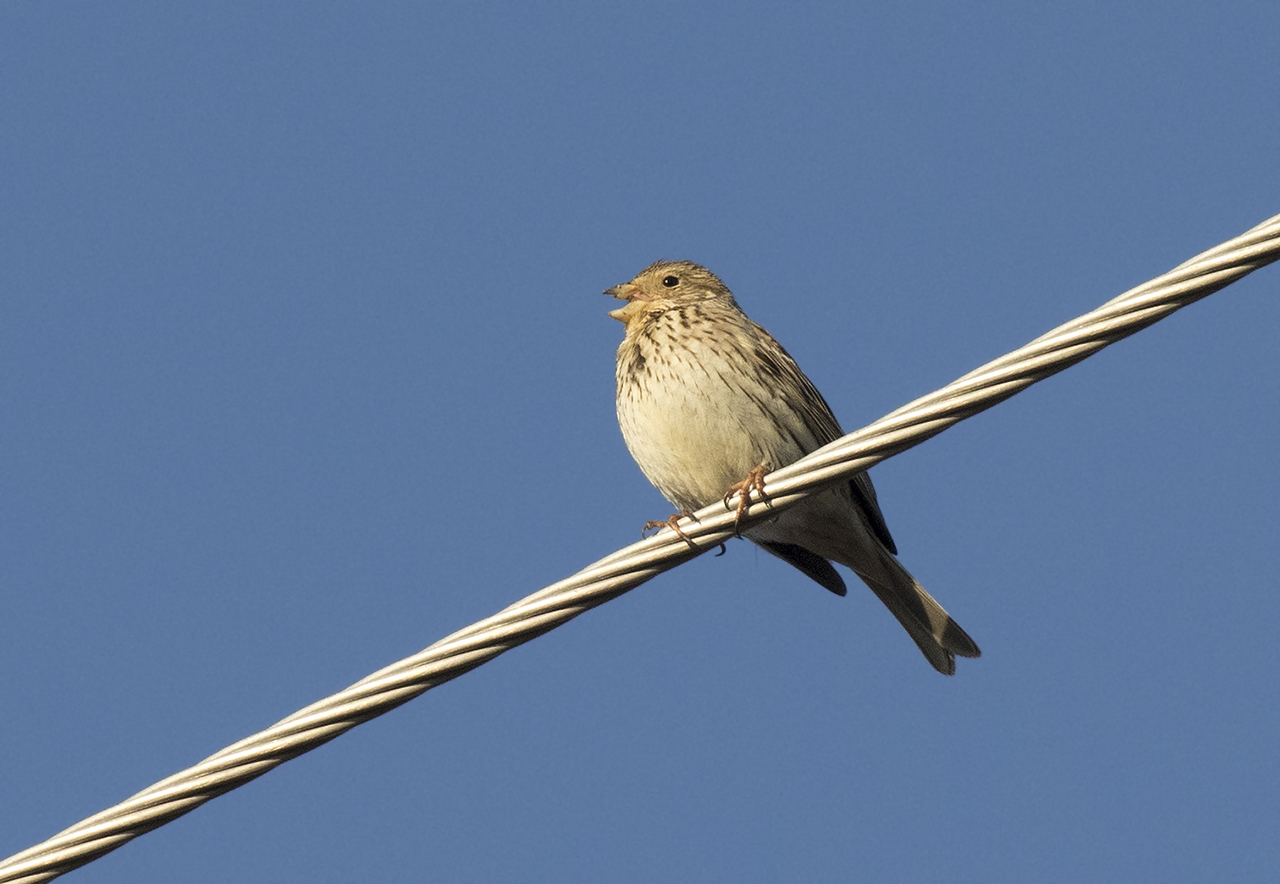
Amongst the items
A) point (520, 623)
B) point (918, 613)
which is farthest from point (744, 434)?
point (520, 623)

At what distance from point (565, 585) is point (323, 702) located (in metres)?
0.79

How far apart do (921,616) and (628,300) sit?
227 cm

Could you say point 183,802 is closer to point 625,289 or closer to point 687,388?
point 687,388

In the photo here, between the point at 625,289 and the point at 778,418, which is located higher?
the point at 625,289

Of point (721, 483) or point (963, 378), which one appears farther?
point (721, 483)

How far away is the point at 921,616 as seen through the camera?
777cm

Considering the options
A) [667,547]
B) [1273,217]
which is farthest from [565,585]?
[1273,217]

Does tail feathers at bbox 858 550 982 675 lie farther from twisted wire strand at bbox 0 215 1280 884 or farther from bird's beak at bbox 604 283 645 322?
twisted wire strand at bbox 0 215 1280 884

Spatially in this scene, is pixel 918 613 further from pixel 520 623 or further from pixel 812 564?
pixel 520 623

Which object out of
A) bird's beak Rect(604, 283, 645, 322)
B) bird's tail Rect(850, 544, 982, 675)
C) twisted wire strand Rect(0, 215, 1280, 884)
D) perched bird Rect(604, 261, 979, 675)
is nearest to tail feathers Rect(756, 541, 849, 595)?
perched bird Rect(604, 261, 979, 675)

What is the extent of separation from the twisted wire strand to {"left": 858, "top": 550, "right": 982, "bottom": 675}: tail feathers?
316cm

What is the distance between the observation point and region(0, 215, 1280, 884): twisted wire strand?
433cm

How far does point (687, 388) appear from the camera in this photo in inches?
282

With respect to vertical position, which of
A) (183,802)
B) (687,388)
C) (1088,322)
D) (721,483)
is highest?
(687,388)
